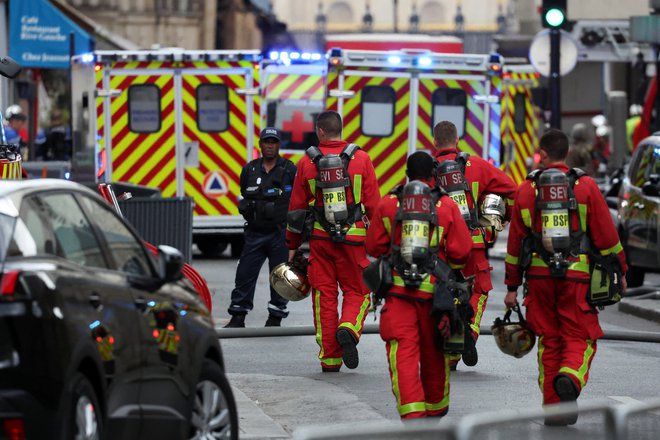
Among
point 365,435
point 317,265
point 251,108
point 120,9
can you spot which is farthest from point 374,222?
point 120,9

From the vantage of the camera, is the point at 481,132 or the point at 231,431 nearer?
the point at 231,431

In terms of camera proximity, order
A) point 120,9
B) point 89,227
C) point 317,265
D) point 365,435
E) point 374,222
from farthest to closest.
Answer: point 120,9, point 317,265, point 374,222, point 89,227, point 365,435

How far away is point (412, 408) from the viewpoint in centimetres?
966

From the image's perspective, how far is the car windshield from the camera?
6.96 metres

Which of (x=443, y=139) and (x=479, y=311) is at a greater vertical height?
(x=443, y=139)

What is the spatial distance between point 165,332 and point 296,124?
749 inches

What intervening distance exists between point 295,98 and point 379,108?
266 cm

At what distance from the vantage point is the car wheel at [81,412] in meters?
6.84

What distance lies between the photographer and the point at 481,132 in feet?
80.6

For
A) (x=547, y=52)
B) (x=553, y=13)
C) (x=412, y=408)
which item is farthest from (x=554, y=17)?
(x=412, y=408)

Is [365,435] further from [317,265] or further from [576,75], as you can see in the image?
[576,75]

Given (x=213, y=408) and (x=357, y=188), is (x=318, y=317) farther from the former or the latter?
(x=213, y=408)

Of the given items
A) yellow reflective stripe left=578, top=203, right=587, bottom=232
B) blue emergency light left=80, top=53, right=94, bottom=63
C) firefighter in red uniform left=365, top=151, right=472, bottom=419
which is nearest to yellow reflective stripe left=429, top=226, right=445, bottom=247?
firefighter in red uniform left=365, top=151, right=472, bottom=419

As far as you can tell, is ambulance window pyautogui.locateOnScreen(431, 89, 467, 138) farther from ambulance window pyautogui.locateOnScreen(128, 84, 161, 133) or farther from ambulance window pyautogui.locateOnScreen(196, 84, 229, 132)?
ambulance window pyautogui.locateOnScreen(128, 84, 161, 133)
